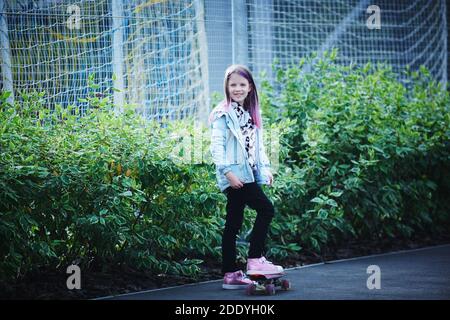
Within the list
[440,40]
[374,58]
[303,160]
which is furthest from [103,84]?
[440,40]

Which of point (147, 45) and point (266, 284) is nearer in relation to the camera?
point (266, 284)

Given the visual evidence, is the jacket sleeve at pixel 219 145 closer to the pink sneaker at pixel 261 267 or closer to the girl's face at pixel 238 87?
the girl's face at pixel 238 87

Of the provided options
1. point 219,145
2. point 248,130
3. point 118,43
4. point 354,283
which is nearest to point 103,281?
point 219,145

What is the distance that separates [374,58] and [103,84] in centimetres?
490

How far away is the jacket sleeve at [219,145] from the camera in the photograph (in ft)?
19.5

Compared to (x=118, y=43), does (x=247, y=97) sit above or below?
below

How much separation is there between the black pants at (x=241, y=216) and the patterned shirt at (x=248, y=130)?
0.23 metres

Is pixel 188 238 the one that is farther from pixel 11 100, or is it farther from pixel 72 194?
pixel 11 100

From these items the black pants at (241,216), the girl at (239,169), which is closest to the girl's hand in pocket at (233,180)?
the girl at (239,169)

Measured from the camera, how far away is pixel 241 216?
6191mm

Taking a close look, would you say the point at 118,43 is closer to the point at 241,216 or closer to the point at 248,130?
the point at 248,130

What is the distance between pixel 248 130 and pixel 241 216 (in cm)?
68

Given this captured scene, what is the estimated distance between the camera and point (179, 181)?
254 inches

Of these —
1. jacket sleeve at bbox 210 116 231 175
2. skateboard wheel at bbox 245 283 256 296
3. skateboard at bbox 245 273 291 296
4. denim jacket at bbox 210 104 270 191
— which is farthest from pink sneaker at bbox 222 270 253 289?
jacket sleeve at bbox 210 116 231 175
